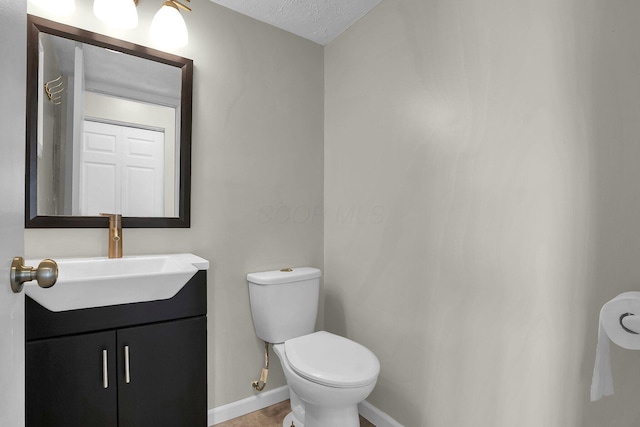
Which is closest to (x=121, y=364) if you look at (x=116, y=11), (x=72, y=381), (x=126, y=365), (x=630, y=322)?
(x=126, y=365)

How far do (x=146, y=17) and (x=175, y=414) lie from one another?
72.6 inches

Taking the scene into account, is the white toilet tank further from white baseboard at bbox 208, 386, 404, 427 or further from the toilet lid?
white baseboard at bbox 208, 386, 404, 427

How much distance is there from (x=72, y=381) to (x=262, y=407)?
1067 millimetres

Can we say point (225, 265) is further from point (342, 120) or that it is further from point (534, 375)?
point (534, 375)

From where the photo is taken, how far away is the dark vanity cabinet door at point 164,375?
1.27 meters

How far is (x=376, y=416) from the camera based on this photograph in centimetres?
173

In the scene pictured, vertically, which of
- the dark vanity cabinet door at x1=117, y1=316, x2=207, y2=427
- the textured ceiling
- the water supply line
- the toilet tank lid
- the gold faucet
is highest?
the textured ceiling

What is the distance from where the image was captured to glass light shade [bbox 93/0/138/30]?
1.44 meters

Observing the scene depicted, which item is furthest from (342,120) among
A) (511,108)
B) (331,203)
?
(511,108)

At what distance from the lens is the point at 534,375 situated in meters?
1.15

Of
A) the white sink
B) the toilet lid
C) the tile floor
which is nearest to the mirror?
the white sink

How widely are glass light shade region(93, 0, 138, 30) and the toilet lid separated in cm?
168

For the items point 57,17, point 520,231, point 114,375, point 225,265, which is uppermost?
point 57,17

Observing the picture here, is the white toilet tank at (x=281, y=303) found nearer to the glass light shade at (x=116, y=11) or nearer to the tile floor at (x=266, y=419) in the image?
the tile floor at (x=266, y=419)
